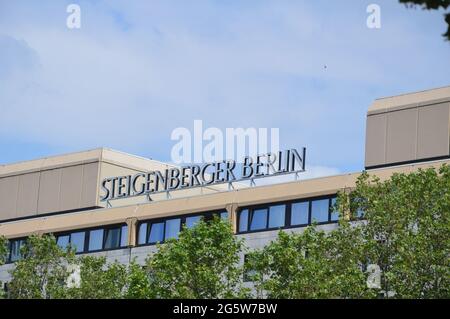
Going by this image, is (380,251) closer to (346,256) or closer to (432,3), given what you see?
(346,256)

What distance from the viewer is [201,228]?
85062 mm

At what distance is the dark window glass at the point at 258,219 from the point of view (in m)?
107

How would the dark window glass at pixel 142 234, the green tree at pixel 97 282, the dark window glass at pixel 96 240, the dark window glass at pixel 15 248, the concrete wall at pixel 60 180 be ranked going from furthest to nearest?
the concrete wall at pixel 60 180
the dark window glass at pixel 15 248
the dark window glass at pixel 96 240
the dark window glass at pixel 142 234
the green tree at pixel 97 282

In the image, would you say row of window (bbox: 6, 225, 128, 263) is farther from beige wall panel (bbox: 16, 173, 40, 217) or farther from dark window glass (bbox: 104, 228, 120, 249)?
beige wall panel (bbox: 16, 173, 40, 217)

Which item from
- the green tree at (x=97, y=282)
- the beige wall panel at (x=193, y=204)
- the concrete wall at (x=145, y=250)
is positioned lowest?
the green tree at (x=97, y=282)

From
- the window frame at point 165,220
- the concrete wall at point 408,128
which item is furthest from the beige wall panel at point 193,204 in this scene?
the concrete wall at point 408,128

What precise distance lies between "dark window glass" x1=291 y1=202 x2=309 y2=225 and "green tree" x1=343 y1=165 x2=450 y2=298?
666 inches

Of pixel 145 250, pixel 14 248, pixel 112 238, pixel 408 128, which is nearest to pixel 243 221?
pixel 145 250

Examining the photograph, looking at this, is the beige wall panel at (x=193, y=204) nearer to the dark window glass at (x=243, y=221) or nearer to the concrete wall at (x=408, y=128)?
the dark window glass at (x=243, y=221)

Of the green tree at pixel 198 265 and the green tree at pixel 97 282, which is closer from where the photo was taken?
the green tree at pixel 198 265

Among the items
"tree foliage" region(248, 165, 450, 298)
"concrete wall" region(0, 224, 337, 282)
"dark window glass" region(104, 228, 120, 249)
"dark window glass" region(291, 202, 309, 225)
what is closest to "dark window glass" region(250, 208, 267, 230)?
"concrete wall" region(0, 224, 337, 282)

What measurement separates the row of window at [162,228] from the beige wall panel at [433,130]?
17.6m

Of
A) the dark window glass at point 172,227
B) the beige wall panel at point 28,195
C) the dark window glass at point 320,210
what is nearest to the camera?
the dark window glass at point 320,210

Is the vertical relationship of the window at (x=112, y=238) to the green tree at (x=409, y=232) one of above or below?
above
